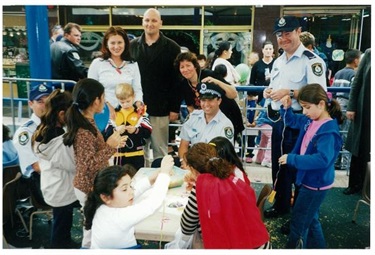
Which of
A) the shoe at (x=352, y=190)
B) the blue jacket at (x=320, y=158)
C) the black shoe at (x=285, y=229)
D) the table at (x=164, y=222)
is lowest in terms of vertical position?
the black shoe at (x=285, y=229)

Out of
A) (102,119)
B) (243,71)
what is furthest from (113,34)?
(243,71)

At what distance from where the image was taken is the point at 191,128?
183 centimetres

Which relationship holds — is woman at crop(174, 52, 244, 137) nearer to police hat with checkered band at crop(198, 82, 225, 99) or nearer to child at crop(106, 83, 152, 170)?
police hat with checkered band at crop(198, 82, 225, 99)

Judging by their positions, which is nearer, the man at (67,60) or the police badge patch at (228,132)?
the police badge patch at (228,132)

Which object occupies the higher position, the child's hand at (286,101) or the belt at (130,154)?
the child's hand at (286,101)

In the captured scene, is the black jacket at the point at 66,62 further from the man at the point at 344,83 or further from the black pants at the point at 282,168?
the man at the point at 344,83

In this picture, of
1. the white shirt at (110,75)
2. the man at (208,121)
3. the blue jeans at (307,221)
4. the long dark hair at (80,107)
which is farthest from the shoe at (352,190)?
the long dark hair at (80,107)

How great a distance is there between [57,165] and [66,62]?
97 centimetres

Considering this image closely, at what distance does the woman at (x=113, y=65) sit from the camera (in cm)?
185

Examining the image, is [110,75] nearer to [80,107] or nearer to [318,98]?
[80,107]

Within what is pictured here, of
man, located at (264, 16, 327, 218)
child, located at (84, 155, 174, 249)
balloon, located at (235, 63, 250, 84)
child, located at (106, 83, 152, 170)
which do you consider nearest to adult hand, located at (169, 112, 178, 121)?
child, located at (106, 83, 152, 170)

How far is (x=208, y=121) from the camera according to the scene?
1.78m

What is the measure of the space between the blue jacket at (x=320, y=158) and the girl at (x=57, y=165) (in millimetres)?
963

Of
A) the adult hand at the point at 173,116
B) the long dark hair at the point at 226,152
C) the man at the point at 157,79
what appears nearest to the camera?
the long dark hair at the point at 226,152
